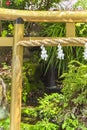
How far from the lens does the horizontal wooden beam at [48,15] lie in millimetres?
3461

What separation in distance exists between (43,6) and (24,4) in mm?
301

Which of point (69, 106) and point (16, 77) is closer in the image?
point (16, 77)

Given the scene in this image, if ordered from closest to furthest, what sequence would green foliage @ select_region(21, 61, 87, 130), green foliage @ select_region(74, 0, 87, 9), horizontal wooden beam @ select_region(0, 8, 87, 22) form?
horizontal wooden beam @ select_region(0, 8, 87, 22) → green foliage @ select_region(21, 61, 87, 130) → green foliage @ select_region(74, 0, 87, 9)

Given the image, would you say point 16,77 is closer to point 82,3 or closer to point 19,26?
point 19,26

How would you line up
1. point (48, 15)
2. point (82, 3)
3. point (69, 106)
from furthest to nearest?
point (82, 3) < point (69, 106) < point (48, 15)

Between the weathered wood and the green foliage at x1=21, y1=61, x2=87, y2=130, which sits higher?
the weathered wood

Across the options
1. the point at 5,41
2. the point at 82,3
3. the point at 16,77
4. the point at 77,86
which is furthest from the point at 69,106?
the point at 82,3

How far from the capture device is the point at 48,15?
348cm

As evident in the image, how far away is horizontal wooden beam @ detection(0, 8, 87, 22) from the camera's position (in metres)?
3.46

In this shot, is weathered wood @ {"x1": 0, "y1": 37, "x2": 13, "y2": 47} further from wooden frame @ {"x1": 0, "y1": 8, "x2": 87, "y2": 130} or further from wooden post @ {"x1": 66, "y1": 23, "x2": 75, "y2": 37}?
wooden post @ {"x1": 66, "y1": 23, "x2": 75, "y2": 37}

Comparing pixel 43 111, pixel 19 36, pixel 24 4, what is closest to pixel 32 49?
pixel 24 4

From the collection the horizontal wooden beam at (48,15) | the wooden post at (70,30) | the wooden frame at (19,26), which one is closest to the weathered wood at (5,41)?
the wooden frame at (19,26)

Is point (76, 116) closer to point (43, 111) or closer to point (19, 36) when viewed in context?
point (43, 111)

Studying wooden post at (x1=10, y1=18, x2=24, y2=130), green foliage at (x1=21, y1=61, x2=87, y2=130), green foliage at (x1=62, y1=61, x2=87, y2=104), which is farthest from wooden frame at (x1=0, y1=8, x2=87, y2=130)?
green foliage at (x1=62, y1=61, x2=87, y2=104)
